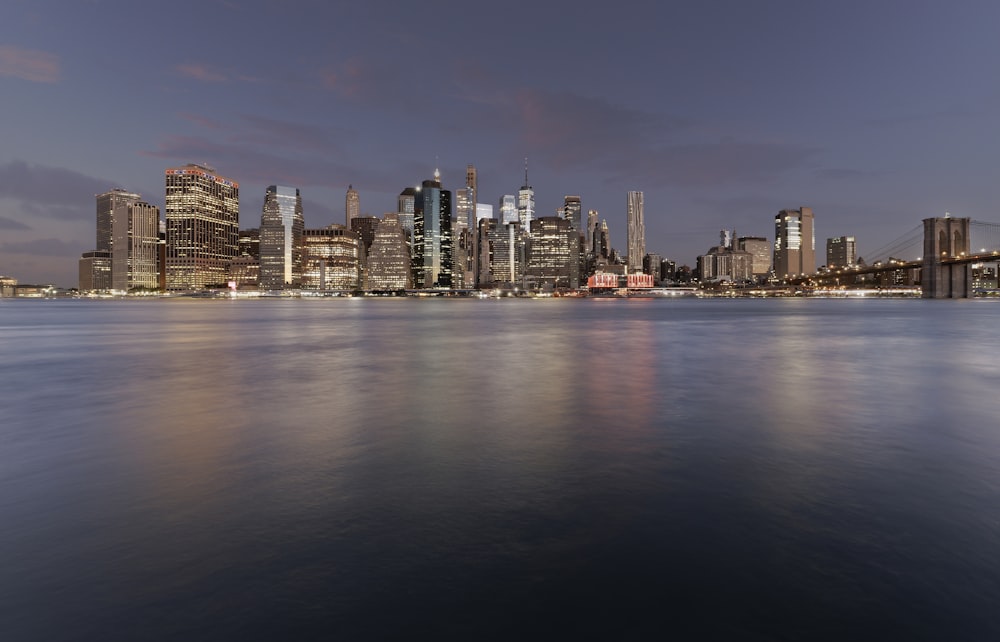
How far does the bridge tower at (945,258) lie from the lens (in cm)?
16038

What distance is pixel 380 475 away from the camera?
11172 millimetres

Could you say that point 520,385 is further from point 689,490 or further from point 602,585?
point 602,585

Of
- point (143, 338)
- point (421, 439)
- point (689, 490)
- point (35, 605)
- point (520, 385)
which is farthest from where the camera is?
point (143, 338)

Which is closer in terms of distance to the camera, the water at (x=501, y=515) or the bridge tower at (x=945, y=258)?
the water at (x=501, y=515)

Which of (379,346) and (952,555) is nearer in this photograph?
(952,555)

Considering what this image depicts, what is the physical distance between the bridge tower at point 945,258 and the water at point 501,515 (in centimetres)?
17421

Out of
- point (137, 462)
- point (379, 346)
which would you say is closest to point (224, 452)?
point (137, 462)

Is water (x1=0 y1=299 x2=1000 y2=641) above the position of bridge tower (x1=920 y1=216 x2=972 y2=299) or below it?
below

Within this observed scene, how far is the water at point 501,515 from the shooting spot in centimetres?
622

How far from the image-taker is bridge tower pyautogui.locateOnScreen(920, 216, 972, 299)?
160 metres

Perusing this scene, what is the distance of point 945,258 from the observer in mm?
158500

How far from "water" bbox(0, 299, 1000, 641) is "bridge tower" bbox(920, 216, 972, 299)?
174 m

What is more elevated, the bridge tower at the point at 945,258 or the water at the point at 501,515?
the bridge tower at the point at 945,258

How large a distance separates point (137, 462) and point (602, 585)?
10.4 metres
